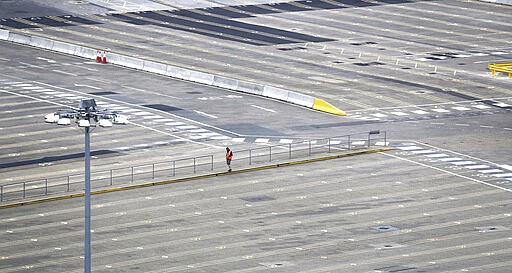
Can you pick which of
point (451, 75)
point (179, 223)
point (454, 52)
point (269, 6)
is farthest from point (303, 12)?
point (179, 223)

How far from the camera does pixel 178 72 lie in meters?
137

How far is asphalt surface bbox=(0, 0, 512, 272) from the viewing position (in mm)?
81688

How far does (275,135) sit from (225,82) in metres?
21.6

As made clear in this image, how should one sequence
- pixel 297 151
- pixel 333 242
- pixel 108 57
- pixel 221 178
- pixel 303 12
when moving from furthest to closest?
pixel 303 12
pixel 108 57
pixel 297 151
pixel 221 178
pixel 333 242

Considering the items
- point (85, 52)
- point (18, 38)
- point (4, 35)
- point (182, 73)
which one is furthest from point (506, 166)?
point (4, 35)

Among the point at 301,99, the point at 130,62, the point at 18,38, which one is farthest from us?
the point at 18,38

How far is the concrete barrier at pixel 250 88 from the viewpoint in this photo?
129m

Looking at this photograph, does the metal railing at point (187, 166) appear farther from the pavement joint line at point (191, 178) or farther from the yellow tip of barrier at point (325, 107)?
the yellow tip of barrier at point (325, 107)

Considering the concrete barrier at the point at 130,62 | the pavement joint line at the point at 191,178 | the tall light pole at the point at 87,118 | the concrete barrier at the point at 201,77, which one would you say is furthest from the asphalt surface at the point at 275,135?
the tall light pole at the point at 87,118

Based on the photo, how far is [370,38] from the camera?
15675 cm

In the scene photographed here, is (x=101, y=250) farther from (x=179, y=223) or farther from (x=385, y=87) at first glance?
(x=385, y=87)

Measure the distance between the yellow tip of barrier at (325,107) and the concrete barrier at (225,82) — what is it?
10070 millimetres

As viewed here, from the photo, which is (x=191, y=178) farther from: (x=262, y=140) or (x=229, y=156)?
(x=262, y=140)

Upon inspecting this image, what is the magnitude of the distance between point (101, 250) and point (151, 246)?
2.50 m
